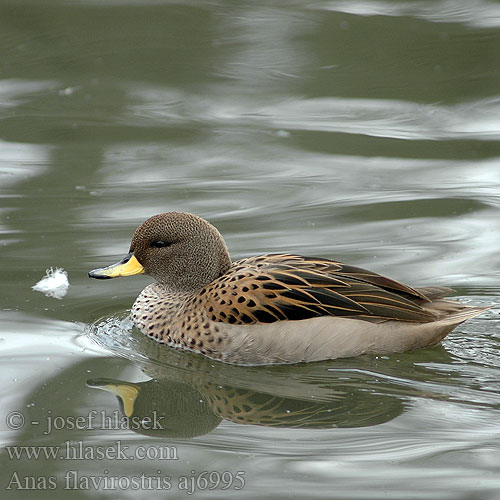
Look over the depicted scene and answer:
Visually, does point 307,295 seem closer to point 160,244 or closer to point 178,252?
point 178,252

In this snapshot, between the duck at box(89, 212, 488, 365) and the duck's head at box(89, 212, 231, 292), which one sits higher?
the duck's head at box(89, 212, 231, 292)

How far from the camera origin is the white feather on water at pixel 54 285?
24.9 ft

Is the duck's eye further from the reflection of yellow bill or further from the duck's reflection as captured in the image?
the duck's reflection

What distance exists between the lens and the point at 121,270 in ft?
23.6

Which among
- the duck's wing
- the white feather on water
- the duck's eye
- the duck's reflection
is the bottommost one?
the duck's reflection

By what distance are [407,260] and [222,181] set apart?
96.2 inches

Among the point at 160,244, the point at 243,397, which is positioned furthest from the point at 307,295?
the point at 160,244

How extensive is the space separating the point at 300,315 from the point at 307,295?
0.44ft

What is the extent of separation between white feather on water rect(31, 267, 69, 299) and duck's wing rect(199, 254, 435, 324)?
128 centimetres

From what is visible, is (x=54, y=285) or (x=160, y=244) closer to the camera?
(x=160, y=244)

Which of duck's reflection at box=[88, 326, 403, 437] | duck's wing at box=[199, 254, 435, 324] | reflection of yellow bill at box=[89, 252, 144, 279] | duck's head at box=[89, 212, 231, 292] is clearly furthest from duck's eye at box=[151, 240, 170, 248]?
duck's reflection at box=[88, 326, 403, 437]

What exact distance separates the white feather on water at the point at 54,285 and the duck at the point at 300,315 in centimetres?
61

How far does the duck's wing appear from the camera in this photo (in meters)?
6.65

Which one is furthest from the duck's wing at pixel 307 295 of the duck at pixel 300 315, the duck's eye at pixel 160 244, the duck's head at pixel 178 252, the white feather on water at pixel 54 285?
the white feather on water at pixel 54 285
